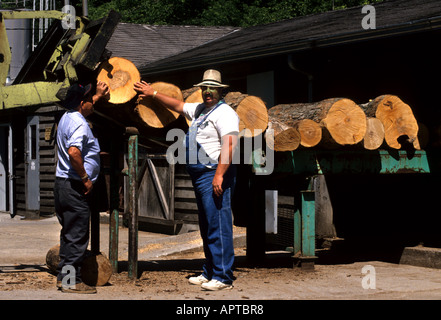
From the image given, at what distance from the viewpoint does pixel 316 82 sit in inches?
492

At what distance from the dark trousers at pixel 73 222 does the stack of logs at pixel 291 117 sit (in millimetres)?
1099

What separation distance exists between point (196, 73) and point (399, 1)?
431cm

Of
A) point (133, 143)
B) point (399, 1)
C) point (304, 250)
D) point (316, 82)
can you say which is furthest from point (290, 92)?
point (133, 143)

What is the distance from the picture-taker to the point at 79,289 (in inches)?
268

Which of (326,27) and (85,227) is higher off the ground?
(326,27)

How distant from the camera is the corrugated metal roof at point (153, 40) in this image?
68.3 ft

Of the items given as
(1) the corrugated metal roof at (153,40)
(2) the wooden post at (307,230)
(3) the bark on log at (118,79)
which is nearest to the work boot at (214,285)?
(2) the wooden post at (307,230)

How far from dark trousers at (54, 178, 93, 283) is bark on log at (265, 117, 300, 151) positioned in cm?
223

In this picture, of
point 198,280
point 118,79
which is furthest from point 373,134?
point 118,79

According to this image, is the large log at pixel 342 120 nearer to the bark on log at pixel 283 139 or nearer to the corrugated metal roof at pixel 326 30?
the bark on log at pixel 283 139

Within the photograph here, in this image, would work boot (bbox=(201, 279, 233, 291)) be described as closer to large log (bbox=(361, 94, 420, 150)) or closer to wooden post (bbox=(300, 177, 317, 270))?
wooden post (bbox=(300, 177, 317, 270))

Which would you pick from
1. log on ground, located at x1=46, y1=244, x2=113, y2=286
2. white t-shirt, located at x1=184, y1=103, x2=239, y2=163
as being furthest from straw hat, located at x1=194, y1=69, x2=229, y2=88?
log on ground, located at x1=46, y1=244, x2=113, y2=286

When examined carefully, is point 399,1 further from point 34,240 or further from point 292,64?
point 34,240

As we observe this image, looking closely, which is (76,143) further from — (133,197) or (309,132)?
(309,132)
